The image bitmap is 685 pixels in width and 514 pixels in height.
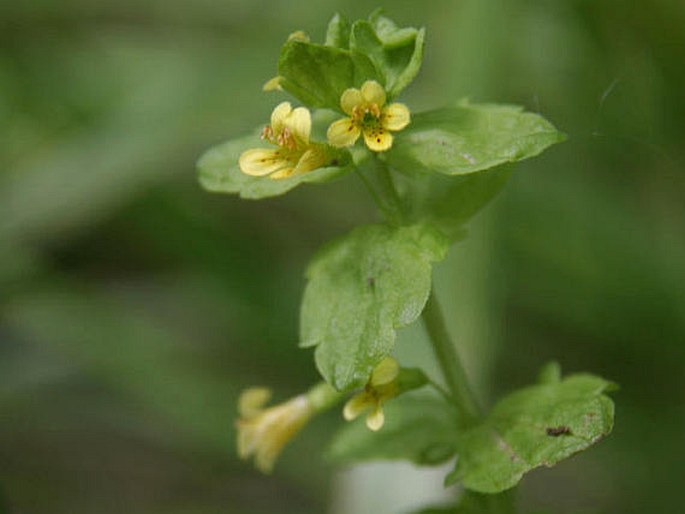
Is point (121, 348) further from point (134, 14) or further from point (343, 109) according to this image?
point (343, 109)

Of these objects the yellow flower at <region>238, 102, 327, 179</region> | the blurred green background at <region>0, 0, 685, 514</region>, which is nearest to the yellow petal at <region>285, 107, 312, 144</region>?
the yellow flower at <region>238, 102, 327, 179</region>

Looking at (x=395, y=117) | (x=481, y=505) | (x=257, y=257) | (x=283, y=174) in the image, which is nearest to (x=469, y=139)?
(x=395, y=117)

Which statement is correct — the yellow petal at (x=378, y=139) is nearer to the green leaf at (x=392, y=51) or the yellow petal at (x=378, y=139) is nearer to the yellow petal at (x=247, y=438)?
the green leaf at (x=392, y=51)

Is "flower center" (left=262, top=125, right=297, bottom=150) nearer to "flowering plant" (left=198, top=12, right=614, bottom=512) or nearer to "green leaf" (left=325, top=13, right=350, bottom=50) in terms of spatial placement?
"flowering plant" (left=198, top=12, right=614, bottom=512)

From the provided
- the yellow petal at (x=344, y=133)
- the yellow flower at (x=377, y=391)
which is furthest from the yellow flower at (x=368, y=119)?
the yellow flower at (x=377, y=391)

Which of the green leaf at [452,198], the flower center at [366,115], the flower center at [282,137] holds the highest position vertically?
the flower center at [282,137]

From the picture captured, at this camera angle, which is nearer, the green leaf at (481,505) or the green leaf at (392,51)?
the green leaf at (392,51)

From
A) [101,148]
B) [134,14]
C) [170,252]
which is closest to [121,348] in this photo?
[170,252]
